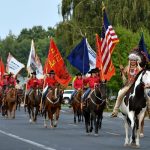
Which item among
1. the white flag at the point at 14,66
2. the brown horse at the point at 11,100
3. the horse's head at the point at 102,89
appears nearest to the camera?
the horse's head at the point at 102,89

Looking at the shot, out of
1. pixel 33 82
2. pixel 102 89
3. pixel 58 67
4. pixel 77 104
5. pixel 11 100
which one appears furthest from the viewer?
pixel 11 100

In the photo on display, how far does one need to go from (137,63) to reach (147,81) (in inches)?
55.4

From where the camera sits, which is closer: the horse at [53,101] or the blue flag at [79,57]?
the horse at [53,101]

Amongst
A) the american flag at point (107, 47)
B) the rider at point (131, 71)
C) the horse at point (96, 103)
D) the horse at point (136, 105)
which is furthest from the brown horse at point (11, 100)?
the horse at point (136, 105)

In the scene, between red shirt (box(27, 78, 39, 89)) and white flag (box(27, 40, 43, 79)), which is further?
white flag (box(27, 40, 43, 79))

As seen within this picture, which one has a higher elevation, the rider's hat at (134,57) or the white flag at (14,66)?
the white flag at (14,66)

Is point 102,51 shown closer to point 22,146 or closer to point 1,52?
point 22,146

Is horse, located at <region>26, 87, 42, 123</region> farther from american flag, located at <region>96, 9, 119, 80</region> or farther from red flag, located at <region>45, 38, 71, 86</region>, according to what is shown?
american flag, located at <region>96, 9, 119, 80</region>

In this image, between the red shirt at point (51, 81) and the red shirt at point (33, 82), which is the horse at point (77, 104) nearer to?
the red shirt at point (33, 82)

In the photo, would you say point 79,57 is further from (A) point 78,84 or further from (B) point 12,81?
(B) point 12,81

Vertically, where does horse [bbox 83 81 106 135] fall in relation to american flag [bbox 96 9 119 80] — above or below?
below

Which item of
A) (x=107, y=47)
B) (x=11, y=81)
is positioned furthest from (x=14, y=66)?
(x=107, y=47)

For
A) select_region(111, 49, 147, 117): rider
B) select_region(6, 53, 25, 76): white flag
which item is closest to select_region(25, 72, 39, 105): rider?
select_region(6, 53, 25, 76): white flag

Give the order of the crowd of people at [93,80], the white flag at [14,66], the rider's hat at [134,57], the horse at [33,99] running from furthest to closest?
the white flag at [14,66] → the horse at [33,99] → the crowd of people at [93,80] → the rider's hat at [134,57]
